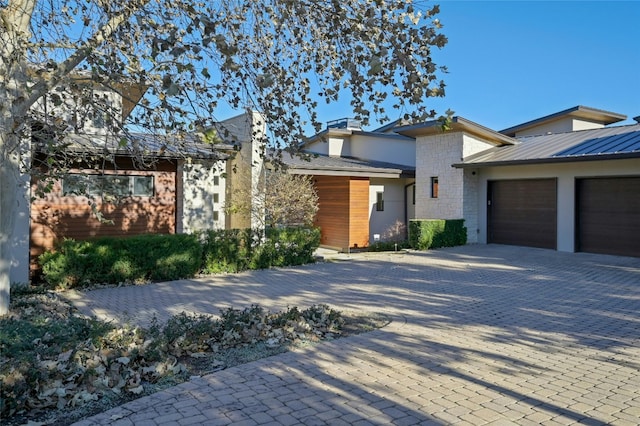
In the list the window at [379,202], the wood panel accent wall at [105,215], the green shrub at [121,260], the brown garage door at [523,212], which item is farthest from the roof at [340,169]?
the green shrub at [121,260]

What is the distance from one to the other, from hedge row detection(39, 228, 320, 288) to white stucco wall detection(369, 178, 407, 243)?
6.67 meters

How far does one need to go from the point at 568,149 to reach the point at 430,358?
1285 cm

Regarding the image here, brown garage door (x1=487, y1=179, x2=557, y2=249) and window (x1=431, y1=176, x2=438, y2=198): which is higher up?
window (x1=431, y1=176, x2=438, y2=198)

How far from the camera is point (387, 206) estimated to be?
2078cm

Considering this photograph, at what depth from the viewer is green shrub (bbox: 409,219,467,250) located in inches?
691

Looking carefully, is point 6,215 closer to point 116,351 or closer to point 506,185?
point 116,351

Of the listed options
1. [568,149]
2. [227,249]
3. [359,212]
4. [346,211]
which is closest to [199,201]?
[227,249]

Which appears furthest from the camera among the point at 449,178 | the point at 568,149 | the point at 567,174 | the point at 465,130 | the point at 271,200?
the point at 449,178

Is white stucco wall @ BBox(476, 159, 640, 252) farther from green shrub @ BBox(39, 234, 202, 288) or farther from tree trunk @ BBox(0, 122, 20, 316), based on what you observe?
tree trunk @ BBox(0, 122, 20, 316)

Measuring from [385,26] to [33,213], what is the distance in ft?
31.4

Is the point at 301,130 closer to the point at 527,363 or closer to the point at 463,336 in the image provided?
the point at 463,336

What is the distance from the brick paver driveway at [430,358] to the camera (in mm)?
4090

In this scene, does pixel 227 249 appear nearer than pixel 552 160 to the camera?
Yes

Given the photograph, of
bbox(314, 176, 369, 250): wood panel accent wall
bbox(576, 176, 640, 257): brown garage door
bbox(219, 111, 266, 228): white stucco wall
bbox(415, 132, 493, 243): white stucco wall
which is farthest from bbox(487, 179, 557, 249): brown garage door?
bbox(219, 111, 266, 228): white stucco wall
